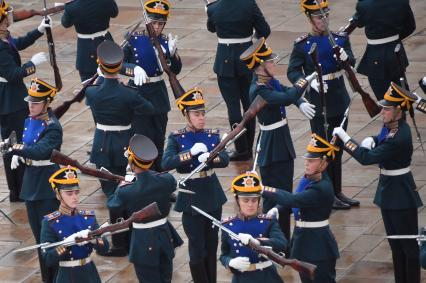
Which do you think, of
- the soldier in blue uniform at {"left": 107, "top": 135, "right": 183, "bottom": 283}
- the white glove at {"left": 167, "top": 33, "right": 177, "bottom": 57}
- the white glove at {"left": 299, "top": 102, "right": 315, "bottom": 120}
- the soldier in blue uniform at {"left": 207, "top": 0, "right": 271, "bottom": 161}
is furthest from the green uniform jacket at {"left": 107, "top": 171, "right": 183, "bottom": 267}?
the soldier in blue uniform at {"left": 207, "top": 0, "right": 271, "bottom": 161}

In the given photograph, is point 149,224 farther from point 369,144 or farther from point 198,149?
point 369,144

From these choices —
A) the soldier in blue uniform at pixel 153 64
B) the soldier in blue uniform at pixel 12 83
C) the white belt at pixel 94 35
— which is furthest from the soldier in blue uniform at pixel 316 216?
the white belt at pixel 94 35

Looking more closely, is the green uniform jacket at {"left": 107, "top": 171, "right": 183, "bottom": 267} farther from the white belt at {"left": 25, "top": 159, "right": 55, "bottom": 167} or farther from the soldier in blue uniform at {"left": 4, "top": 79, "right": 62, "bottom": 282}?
the white belt at {"left": 25, "top": 159, "right": 55, "bottom": 167}

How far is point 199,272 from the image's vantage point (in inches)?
575

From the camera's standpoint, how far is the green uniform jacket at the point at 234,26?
1795cm

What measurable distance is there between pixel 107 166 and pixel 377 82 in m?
3.83

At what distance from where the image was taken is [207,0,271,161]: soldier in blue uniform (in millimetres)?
17969

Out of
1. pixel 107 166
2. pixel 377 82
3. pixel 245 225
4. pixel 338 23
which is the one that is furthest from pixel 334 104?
pixel 338 23

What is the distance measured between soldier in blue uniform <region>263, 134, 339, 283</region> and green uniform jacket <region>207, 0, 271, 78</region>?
172 inches

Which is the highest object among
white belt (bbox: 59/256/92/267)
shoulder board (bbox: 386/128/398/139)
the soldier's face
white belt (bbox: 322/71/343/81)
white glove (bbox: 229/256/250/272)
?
shoulder board (bbox: 386/128/398/139)

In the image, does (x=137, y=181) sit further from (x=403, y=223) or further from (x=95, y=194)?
(x=95, y=194)

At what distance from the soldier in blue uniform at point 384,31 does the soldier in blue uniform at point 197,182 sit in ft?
12.3

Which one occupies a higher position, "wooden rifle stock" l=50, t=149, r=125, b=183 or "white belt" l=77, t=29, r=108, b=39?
"wooden rifle stock" l=50, t=149, r=125, b=183

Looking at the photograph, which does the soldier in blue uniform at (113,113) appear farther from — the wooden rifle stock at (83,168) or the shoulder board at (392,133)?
the shoulder board at (392,133)
